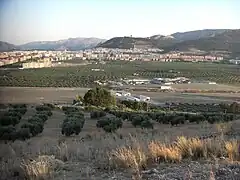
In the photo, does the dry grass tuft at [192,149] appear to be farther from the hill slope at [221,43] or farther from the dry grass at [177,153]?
the hill slope at [221,43]

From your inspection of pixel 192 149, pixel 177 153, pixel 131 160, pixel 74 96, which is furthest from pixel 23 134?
pixel 74 96

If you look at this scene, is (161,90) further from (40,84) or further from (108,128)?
(108,128)

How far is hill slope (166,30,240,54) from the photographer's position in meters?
163

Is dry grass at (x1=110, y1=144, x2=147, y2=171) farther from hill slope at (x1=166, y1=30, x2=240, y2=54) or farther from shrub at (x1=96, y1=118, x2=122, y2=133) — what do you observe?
hill slope at (x1=166, y1=30, x2=240, y2=54)

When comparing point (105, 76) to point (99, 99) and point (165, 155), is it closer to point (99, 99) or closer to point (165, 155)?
point (99, 99)

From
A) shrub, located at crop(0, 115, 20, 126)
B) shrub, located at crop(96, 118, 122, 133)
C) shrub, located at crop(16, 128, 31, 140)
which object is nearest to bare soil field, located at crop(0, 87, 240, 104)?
shrub, located at crop(0, 115, 20, 126)

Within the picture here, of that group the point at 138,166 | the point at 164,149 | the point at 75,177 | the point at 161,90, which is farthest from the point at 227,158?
the point at 161,90

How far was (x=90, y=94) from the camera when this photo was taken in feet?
173

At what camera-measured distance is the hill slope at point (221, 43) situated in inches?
6422

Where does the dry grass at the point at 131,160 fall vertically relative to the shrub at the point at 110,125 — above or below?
above

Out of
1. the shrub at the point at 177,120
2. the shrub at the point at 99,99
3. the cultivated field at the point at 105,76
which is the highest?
the shrub at the point at 177,120

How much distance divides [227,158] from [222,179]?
5.10 feet

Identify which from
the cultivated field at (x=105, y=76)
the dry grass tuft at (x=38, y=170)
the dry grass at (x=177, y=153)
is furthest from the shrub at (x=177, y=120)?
the cultivated field at (x=105, y=76)

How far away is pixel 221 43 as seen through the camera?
174 meters
